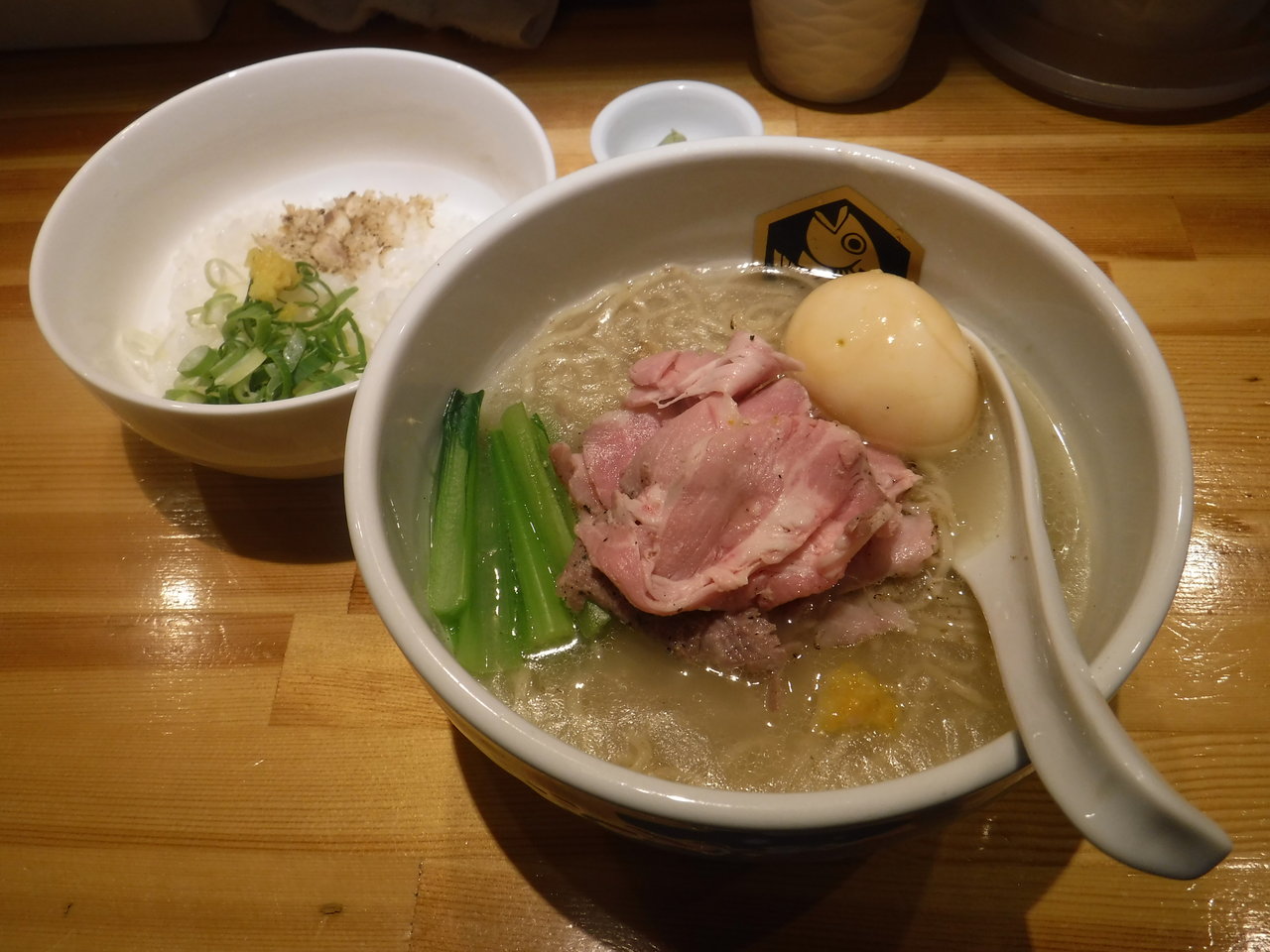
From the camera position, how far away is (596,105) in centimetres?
192

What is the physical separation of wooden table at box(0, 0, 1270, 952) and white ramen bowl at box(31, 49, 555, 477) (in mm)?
218

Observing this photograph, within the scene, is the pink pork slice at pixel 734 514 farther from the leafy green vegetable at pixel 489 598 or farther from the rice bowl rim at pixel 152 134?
the rice bowl rim at pixel 152 134

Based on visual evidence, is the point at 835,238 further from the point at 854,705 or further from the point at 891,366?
the point at 854,705

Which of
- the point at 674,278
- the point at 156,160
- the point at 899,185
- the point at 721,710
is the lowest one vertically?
the point at 721,710

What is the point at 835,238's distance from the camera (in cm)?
119

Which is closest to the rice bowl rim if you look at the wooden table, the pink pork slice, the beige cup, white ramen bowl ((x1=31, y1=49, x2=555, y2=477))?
white ramen bowl ((x1=31, y1=49, x2=555, y2=477))

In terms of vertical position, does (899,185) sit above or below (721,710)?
above

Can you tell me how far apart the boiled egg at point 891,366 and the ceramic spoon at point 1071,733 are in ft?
0.53

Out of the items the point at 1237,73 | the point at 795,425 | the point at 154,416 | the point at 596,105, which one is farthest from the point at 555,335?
the point at 1237,73

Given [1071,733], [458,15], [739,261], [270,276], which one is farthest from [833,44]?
[1071,733]

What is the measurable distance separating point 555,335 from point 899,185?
529 mm

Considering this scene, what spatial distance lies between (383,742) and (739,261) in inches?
35.0

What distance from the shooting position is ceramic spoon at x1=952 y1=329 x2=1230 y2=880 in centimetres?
60

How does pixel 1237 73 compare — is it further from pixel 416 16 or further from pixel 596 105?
pixel 416 16
